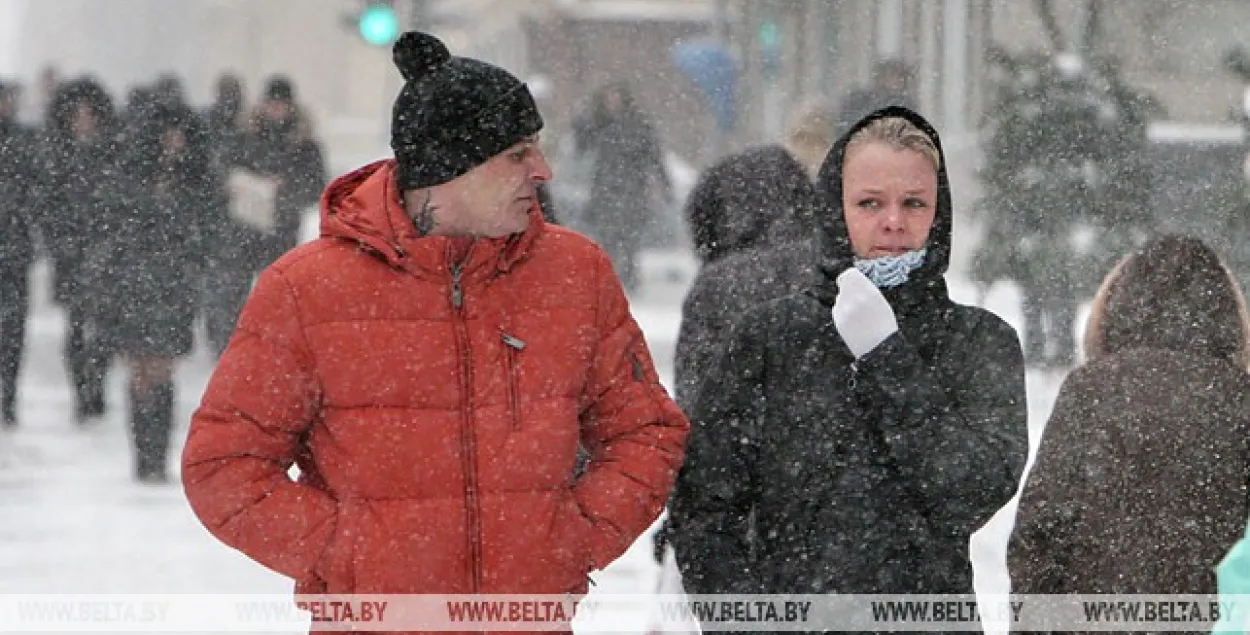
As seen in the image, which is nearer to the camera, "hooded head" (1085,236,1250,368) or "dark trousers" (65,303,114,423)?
"hooded head" (1085,236,1250,368)

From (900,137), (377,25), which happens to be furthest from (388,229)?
(377,25)

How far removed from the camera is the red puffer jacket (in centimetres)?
312

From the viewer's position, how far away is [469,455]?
312cm

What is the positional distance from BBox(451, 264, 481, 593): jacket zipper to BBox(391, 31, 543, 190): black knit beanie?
22 centimetres

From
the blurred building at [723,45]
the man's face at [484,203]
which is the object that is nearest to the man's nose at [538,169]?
the man's face at [484,203]

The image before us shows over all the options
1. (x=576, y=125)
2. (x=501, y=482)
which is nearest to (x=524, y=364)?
(x=501, y=482)

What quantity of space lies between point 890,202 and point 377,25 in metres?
12.1

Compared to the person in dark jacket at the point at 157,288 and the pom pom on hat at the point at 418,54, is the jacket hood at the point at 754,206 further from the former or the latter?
the person in dark jacket at the point at 157,288

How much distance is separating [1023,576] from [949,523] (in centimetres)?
82

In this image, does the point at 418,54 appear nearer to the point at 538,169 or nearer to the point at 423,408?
the point at 538,169

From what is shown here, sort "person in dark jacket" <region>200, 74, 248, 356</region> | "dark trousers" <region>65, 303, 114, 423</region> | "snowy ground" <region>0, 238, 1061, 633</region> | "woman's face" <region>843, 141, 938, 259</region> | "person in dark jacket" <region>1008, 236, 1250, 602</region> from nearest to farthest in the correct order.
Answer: "woman's face" <region>843, 141, 938, 259</region>, "person in dark jacket" <region>1008, 236, 1250, 602</region>, "snowy ground" <region>0, 238, 1061, 633</region>, "person in dark jacket" <region>200, 74, 248, 356</region>, "dark trousers" <region>65, 303, 114, 423</region>

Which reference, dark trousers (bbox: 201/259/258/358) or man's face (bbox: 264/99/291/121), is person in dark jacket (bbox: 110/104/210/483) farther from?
man's face (bbox: 264/99/291/121)

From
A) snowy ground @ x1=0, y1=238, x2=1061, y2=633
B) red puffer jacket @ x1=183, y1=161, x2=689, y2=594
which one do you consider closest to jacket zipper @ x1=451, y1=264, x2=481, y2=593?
red puffer jacket @ x1=183, y1=161, x2=689, y2=594

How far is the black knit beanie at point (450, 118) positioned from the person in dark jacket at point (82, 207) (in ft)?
24.4
